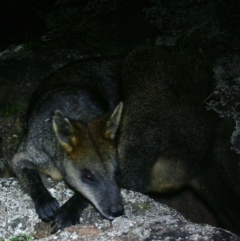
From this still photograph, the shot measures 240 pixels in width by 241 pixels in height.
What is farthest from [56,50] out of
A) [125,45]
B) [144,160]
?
[144,160]

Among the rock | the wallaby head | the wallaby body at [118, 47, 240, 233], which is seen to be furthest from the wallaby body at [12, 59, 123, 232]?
the wallaby body at [118, 47, 240, 233]

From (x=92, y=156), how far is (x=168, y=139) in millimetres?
1584

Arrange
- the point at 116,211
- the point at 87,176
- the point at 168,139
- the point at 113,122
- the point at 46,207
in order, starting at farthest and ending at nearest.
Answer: the point at 168,139, the point at 113,122, the point at 87,176, the point at 46,207, the point at 116,211

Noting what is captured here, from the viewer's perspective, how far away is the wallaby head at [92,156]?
5992 mm

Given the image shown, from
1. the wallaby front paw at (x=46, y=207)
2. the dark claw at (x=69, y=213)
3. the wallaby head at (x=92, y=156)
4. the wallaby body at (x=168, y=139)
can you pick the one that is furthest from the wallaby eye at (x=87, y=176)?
the wallaby body at (x=168, y=139)

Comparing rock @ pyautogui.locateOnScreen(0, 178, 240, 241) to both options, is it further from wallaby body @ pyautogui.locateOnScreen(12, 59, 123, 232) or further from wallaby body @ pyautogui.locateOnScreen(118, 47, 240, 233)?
wallaby body @ pyautogui.locateOnScreen(118, 47, 240, 233)

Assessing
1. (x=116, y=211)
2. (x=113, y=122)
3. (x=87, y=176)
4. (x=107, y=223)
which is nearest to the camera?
(x=107, y=223)

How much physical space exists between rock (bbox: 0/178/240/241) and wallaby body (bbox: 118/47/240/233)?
1.10m

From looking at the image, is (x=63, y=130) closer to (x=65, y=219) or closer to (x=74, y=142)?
(x=74, y=142)

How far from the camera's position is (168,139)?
7348mm

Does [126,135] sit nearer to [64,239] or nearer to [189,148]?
[189,148]

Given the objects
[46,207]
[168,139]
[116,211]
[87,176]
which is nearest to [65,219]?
[46,207]

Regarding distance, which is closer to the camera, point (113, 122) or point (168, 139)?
point (113, 122)

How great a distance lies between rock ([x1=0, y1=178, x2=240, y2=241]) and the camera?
478cm
